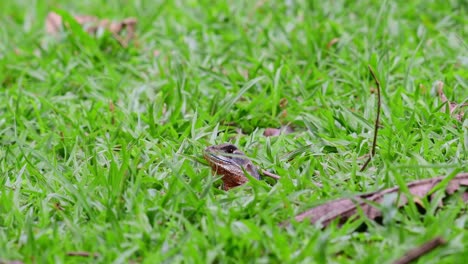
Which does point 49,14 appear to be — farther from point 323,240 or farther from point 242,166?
point 323,240

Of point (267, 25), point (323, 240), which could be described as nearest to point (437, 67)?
point (267, 25)

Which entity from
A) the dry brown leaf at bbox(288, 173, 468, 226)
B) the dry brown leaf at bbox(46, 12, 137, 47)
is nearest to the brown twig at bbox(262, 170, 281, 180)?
the dry brown leaf at bbox(288, 173, 468, 226)

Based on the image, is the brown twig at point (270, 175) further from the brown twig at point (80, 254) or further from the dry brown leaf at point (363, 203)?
the brown twig at point (80, 254)

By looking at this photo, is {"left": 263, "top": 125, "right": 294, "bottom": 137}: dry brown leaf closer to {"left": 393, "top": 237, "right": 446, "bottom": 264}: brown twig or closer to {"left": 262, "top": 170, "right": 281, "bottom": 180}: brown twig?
{"left": 262, "top": 170, "right": 281, "bottom": 180}: brown twig

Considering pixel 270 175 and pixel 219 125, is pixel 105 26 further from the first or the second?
pixel 270 175

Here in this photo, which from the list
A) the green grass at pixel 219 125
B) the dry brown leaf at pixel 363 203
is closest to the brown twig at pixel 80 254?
the green grass at pixel 219 125
